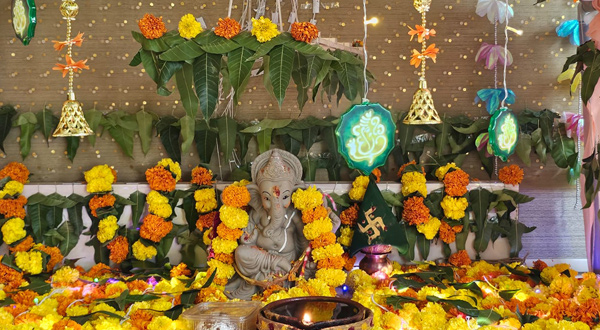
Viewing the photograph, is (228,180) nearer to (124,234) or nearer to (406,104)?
(124,234)

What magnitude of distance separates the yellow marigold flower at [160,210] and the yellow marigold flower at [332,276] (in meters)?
1.17

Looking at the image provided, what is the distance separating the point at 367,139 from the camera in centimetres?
296

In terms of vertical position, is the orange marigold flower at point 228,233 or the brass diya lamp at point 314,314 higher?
the orange marigold flower at point 228,233

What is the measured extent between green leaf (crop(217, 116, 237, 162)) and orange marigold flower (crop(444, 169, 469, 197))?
1.49 meters

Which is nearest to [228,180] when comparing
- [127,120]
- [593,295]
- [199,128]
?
[199,128]

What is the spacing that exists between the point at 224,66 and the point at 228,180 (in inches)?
57.9

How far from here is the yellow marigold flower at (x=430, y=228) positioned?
4.01 metres

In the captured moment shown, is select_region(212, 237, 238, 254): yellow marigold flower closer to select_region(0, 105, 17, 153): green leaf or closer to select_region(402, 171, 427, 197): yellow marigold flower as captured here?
select_region(402, 171, 427, 197): yellow marigold flower

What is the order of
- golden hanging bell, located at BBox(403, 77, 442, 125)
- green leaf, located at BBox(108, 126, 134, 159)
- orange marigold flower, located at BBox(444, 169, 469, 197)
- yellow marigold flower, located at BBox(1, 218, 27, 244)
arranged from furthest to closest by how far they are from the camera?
green leaf, located at BBox(108, 126, 134, 159)
orange marigold flower, located at BBox(444, 169, 469, 197)
yellow marigold flower, located at BBox(1, 218, 27, 244)
golden hanging bell, located at BBox(403, 77, 442, 125)

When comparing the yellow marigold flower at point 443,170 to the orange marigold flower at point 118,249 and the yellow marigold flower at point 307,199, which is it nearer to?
the yellow marigold flower at point 307,199

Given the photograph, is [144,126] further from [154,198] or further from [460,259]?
[460,259]

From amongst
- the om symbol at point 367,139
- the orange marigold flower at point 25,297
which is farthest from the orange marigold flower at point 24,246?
the om symbol at point 367,139

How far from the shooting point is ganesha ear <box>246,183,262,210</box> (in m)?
3.59

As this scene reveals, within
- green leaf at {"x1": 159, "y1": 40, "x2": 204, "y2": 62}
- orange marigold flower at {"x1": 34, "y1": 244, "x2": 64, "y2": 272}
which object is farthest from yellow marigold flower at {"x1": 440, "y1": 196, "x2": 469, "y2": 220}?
orange marigold flower at {"x1": 34, "y1": 244, "x2": 64, "y2": 272}
